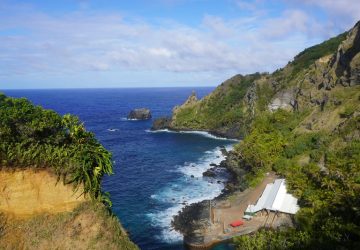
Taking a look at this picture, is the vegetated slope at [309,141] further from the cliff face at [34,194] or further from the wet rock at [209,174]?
the cliff face at [34,194]

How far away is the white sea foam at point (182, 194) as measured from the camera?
58.1 metres

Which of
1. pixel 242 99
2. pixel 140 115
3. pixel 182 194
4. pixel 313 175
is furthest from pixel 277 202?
pixel 140 115

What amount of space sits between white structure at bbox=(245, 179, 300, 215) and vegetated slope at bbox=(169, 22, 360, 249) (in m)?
1.43

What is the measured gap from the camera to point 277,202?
5869 centimetres

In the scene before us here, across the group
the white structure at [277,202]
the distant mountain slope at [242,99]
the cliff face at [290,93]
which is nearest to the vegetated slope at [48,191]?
the white structure at [277,202]

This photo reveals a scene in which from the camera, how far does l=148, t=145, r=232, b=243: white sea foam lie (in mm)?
58141

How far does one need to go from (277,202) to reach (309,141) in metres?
28.2

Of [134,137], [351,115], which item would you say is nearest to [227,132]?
[134,137]

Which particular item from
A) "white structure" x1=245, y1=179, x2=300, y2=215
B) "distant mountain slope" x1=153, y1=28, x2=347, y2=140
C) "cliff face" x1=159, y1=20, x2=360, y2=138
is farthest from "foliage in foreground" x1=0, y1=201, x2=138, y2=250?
"distant mountain slope" x1=153, y1=28, x2=347, y2=140

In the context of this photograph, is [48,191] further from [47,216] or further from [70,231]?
[70,231]

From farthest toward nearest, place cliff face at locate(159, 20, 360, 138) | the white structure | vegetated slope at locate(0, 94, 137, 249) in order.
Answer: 1. cliff face at locate(159, 20, 360, 138)
2. the white structure
3. vegetated slope at locate(0, 94, 137, 249)

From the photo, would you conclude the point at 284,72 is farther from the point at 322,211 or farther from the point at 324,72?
the point at 322,211

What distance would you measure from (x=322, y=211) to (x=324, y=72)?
249ft

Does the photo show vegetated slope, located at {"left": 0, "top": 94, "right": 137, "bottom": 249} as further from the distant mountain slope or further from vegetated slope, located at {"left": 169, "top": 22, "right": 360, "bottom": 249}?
the distant mountain slope
